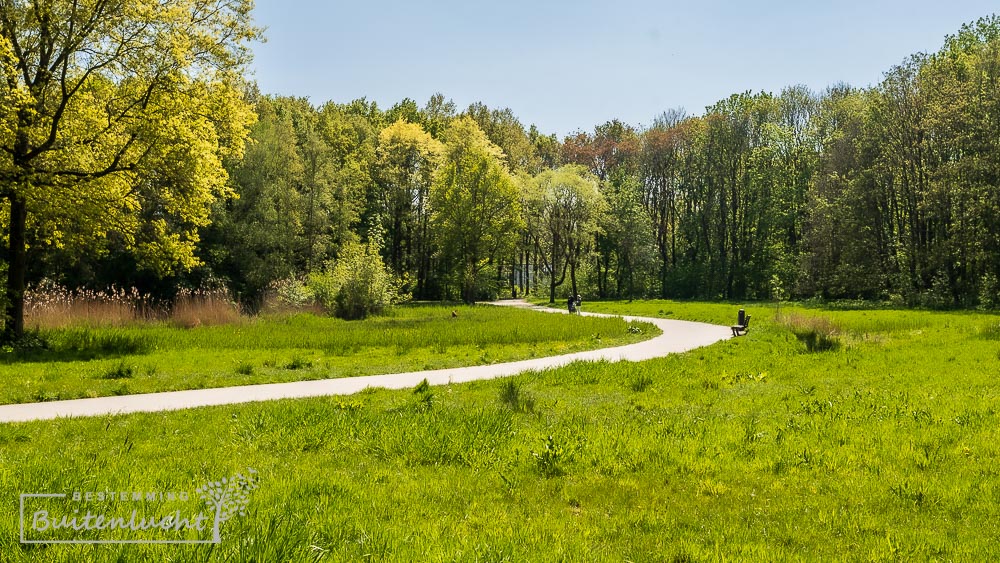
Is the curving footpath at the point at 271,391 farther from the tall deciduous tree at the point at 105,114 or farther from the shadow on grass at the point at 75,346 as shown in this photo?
the tall deciduous tree at the point at 105,114

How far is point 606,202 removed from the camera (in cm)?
5338

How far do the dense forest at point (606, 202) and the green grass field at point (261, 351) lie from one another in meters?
3.19

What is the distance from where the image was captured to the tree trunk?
15.0 metres

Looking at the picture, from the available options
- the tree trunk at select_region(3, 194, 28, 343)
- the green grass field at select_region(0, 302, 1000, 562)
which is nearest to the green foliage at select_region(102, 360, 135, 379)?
the green grass field at select_region(0, 302, 1000, 562)

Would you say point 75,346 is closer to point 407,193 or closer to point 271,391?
point 271,391

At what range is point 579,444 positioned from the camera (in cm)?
688

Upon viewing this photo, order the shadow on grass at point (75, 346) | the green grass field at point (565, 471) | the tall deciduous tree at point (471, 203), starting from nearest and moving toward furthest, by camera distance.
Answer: the green grass field at point (565, 471)
the shadow on grass at point (75, 346)
the tall deciduous tree at point (471, 203)

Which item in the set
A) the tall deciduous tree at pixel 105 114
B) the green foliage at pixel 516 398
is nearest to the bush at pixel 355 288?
the tall deciduous tree at pixel 105 114

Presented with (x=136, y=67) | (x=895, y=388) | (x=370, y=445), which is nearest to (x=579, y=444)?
(x=370, y=445)

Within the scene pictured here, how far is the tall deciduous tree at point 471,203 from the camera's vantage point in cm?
4425

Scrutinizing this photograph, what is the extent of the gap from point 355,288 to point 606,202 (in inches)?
1265

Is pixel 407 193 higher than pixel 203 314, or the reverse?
pixel 407 193

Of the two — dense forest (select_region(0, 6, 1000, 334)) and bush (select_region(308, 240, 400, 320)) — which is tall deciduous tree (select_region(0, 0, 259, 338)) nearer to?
dense forest (select_region(0, 6, 1000, 334))

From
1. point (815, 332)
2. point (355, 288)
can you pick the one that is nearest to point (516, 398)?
point (815, 332)
